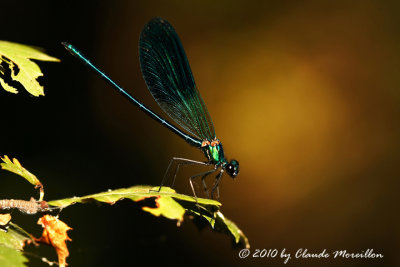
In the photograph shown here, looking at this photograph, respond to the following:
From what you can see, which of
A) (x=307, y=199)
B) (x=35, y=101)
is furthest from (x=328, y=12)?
(x=35, y=101)

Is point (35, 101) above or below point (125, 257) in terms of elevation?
above

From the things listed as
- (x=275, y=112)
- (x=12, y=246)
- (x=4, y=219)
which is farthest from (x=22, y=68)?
(x=275, y=112)

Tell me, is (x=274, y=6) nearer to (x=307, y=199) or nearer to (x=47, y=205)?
(x=307, y=199)

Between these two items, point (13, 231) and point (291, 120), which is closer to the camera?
point (13, 231)

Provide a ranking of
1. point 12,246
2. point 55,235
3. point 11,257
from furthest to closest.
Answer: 1. point 55,235
2. point 12,246
3. point 11,257

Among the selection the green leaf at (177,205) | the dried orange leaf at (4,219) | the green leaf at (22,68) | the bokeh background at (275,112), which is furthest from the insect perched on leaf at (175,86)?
the bokeh background at (275,112)

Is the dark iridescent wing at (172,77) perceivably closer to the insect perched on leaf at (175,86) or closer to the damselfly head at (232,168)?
the insect perched on leaf at (175,86)

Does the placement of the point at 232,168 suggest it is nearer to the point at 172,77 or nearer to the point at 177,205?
the point at 172,77
